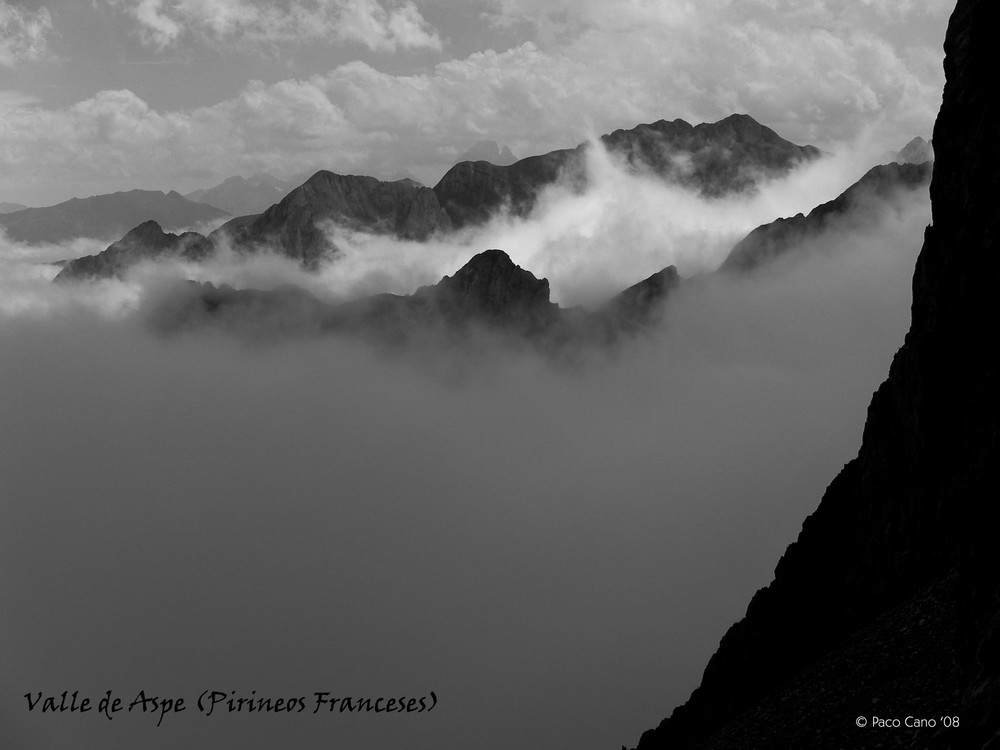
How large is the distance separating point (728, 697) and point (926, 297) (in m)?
40.6

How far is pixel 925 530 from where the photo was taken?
56.3 metres

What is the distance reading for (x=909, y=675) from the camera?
39938 millimetres

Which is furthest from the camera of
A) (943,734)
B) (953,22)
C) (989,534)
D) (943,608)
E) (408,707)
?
(408,707)

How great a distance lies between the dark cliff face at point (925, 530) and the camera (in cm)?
3077

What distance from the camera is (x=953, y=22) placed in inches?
A: 1420

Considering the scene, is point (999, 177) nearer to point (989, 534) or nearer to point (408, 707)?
point (989, 534)

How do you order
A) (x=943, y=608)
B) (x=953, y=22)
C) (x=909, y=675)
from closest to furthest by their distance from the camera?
(x=953, y=22) < (x=909, y=675) < (x=943, y=608)

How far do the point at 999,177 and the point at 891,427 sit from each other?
34.7m

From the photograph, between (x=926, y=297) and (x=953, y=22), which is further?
(x=926, y=297)

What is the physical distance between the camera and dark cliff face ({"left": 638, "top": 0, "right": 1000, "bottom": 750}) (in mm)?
30766

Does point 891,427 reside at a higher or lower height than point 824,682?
higher

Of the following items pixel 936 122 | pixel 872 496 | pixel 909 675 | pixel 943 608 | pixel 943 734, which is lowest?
pixel 943 734

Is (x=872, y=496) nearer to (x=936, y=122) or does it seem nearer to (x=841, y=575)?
(x=841, y=575)

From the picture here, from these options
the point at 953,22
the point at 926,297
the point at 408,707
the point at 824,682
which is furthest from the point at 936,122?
the point at 408,707
